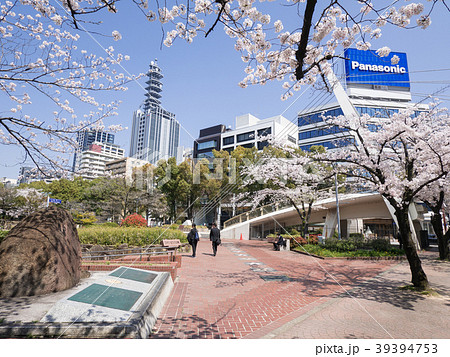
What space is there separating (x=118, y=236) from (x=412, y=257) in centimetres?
1278

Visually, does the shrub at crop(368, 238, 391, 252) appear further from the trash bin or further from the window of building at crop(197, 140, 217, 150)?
the window of building at crop(197, 140, 217, 150)

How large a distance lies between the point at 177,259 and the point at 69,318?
6.75m

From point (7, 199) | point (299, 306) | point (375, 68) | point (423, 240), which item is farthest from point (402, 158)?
point (375, 68)

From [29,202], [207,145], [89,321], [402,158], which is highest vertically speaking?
[207,145]

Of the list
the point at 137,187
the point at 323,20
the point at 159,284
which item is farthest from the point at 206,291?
the point at 137,187

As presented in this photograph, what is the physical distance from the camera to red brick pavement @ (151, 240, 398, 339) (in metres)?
5.02

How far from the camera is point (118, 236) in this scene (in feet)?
46.0

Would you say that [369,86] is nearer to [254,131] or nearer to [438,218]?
[254,131]

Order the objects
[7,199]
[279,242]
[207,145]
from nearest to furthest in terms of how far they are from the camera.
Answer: [279,242] < [7,199] < [207,145]

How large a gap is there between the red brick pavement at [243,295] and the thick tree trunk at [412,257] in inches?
74.7

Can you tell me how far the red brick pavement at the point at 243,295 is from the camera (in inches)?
198

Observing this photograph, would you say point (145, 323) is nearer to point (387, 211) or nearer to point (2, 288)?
point (2, 288)

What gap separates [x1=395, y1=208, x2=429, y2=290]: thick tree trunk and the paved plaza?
505 millimetres

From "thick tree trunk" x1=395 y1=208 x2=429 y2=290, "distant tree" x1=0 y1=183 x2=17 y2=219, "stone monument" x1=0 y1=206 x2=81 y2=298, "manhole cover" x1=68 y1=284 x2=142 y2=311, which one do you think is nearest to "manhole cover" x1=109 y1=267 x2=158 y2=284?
"stone monument" x1=0 y1=206 x2=81 y2=298
